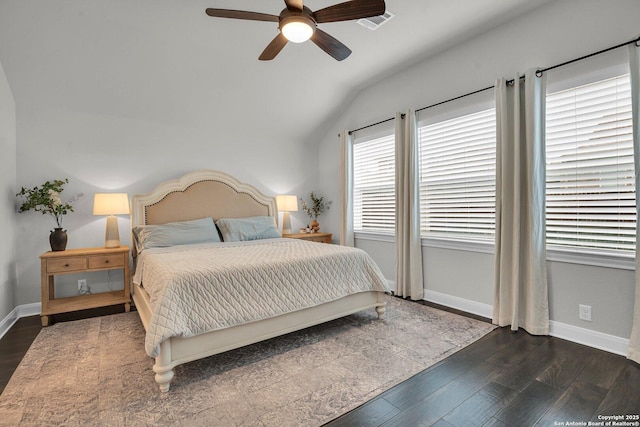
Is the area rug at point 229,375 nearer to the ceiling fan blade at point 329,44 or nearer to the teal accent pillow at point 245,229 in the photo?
the teal accent pillow at point 245,229

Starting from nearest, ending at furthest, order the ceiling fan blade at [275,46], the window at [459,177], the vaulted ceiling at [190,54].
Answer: the ceiling fan blade at [275,46], the vaulted ceiling at [190,54], the window at [459,177]

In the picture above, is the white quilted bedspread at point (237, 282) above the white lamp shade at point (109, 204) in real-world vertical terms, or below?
below

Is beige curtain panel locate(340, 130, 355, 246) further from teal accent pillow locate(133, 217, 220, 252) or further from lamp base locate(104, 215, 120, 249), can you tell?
lamp base locate(104, 215, 120, 249)

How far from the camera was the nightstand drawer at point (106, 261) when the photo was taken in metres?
3.26

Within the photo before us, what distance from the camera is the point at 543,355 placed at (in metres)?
2.35

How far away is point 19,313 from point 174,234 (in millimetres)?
1699

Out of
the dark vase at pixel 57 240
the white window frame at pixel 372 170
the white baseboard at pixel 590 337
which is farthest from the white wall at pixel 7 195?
the white baseboard at pixel 590 337

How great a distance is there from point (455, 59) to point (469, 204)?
1559 millimetres

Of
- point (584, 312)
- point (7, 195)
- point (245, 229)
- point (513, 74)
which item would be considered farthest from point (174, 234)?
point (584, 312)

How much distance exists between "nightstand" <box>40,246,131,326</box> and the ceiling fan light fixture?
2.77 m

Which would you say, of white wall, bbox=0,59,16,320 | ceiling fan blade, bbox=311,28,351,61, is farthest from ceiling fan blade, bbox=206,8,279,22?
white wall, bbox=0,59,16,320

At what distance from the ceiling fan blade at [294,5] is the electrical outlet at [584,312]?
120 inches

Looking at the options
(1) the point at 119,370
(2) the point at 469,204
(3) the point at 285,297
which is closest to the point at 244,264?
(3) the point at 285,297

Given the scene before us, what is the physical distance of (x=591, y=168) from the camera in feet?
8.22
